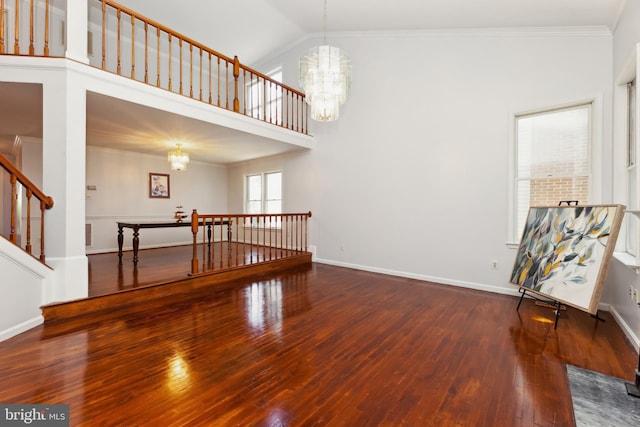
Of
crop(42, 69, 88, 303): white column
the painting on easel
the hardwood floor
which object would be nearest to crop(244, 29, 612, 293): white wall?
the painting on easel

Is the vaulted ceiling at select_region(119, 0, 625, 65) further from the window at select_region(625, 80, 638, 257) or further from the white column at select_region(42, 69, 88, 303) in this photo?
the white column at select_region(42, 69, 88, 303)

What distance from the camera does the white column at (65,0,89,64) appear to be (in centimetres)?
291

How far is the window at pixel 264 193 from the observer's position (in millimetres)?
7094

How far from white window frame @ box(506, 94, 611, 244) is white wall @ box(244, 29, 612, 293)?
0.11 ft

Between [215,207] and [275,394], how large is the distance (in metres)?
7.30

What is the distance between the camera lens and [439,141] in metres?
4.44

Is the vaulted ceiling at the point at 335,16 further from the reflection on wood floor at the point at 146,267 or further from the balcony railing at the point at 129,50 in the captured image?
the reflection on wood floor at the point at 146,267

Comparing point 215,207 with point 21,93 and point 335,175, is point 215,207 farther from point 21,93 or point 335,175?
point 21,93

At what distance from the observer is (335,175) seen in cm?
575

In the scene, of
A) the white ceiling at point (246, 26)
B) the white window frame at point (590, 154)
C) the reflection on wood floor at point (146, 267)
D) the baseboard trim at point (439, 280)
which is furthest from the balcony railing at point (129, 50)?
the white window frame at point (590, 154)

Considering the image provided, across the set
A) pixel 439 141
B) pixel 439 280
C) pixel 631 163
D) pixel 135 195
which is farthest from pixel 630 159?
pixel 135 195

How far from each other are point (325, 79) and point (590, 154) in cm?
342

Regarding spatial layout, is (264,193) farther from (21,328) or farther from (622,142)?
(622,142)

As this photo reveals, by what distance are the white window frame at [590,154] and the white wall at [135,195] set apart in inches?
287
